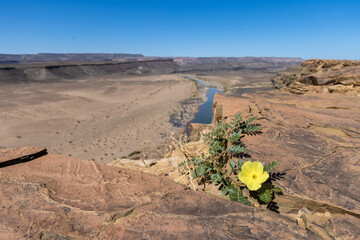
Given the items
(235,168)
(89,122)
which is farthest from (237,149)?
(89,122)

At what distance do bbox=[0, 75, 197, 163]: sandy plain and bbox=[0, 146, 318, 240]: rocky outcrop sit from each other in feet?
34.3

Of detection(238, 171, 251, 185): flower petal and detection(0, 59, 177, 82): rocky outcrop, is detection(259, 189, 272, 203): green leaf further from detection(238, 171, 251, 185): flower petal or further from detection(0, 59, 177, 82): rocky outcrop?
detection(0, 59, 177, 82): rocky outcrop

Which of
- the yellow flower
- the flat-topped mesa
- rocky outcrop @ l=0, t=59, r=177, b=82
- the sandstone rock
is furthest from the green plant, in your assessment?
rocky outcrop @ l=0, t=59, r=177, b=82

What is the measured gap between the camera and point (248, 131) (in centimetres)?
267

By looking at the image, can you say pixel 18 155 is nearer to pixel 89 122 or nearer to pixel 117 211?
pixel 117 211

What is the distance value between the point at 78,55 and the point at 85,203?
636ft

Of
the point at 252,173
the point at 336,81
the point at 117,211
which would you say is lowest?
the point at 117,211

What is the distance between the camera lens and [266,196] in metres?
1.75

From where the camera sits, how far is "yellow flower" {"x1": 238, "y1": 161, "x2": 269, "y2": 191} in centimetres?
169

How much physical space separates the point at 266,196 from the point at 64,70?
67074mm

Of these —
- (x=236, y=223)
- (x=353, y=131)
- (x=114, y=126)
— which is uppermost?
(x=353, y=131)

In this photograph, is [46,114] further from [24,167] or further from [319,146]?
[319,146]

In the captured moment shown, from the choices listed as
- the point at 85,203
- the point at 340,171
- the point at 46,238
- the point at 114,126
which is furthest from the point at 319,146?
the point at 114,126

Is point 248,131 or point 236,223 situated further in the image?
A: point 248,131
